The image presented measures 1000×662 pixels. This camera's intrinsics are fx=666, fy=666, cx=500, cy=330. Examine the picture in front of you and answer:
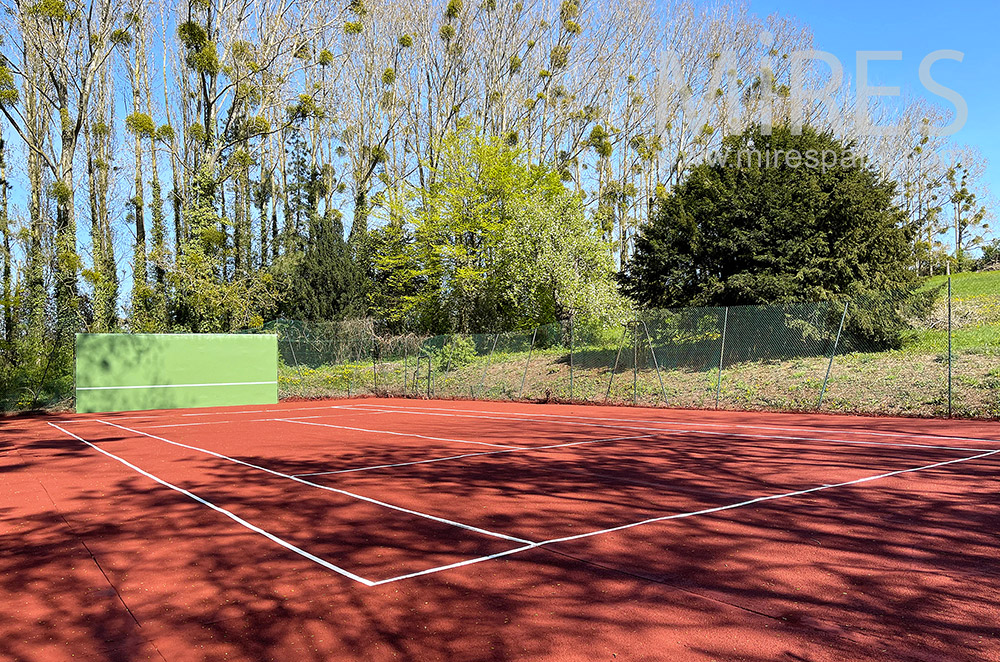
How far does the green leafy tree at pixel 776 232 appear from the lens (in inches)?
819

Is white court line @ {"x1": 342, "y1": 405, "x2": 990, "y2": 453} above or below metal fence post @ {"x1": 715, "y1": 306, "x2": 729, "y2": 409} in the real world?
below

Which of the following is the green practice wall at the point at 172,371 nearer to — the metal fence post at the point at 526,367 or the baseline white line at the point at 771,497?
→ the metal fence post at the point at 526,367

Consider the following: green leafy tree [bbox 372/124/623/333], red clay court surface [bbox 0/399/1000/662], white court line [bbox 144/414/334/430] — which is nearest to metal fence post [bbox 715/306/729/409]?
green leafy tree [bbox 372/124/623/333]

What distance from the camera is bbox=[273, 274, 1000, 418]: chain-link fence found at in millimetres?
16078

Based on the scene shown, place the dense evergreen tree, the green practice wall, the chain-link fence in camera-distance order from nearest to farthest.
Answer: the chain-link fence
the green practice wall
the dense evergreen tree

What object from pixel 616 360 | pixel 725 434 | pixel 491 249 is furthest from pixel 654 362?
pixel 491 249

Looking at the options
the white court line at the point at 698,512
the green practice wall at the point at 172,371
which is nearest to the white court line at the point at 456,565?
the white court line at the point at 698,512

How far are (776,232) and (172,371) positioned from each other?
2028 centimetres

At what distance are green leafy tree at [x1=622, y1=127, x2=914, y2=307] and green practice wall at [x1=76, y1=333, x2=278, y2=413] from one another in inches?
562

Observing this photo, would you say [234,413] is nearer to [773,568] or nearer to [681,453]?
[681,453]

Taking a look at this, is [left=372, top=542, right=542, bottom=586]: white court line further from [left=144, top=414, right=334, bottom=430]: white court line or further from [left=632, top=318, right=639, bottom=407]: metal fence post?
[left=632, top=318, right=639, bottom=407]: metal fence post

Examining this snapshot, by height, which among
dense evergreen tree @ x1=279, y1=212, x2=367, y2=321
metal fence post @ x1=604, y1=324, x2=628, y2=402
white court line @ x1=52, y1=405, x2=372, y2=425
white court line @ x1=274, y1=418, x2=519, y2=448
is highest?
dense evergreen tree @ x1=279, y1=212, x2=367, y2=321

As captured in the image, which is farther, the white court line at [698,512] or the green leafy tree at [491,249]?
the green leafy tree at [491,249]

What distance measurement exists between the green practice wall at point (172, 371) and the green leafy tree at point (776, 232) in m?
14.3
